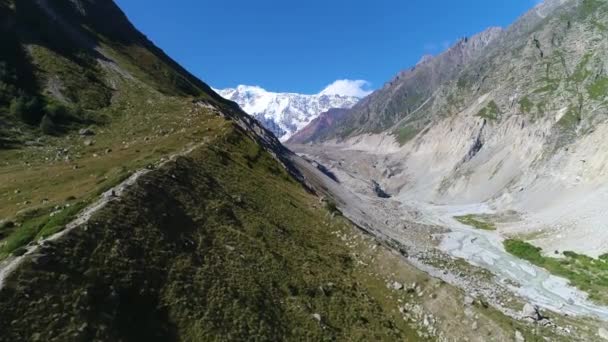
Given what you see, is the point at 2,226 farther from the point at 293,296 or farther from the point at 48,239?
the point at 293,296

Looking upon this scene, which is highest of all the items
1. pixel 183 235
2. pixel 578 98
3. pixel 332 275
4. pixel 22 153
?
pixel 578 98

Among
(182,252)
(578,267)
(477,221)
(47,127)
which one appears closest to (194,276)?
(182,252)

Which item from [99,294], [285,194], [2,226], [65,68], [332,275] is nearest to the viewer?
[99,294]

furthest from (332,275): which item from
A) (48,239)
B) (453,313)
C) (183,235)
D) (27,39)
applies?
(27,39)

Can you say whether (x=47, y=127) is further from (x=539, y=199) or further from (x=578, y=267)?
(x=539, y=199)

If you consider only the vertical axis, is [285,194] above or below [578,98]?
below

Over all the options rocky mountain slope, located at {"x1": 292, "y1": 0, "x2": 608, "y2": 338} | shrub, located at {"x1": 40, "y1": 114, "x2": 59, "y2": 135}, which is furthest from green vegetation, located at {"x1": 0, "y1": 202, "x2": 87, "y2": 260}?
rocky mountain slope, located at {"x1": 292, "y1": 0, "x2": 608, "y2": 338}
